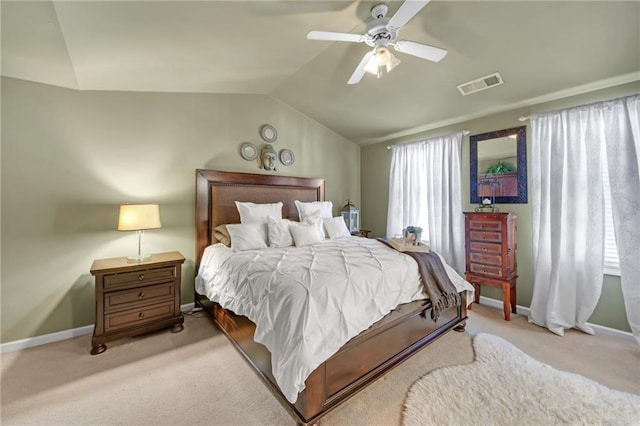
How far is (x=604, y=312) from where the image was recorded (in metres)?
2.60

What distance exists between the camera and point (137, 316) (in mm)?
2471

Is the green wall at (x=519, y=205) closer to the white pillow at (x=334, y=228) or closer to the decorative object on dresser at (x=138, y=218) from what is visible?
the white pillow at (x=334, y=228)

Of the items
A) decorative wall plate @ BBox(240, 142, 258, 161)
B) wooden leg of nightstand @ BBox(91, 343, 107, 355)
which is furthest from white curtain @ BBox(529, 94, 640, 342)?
wooden leg of nightstand @ BBox(91, 343, 107, 355)

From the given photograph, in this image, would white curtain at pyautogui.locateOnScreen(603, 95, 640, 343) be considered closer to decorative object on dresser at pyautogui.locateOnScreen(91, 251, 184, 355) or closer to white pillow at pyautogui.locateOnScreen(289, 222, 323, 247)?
white pillow at pyautogui.locateOnScreen(289, 222, 323, 247)

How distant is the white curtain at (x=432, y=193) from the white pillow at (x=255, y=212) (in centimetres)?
215

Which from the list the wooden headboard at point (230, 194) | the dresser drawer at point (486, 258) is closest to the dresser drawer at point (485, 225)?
the dresser drawer at point (486, 258)

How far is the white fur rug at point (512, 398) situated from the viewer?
1558 millimetres

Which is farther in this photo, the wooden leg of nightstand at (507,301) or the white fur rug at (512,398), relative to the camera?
the wooden leg of nightstand at (507,301)

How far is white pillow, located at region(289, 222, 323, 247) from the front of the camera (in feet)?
10.1

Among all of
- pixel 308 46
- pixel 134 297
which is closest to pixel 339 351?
pixel 134 297

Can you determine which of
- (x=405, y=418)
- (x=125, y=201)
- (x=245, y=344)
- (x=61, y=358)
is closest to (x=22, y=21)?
(x=125, y=201)

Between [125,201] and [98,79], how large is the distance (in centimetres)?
123

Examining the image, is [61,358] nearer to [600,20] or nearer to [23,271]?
[23,271]

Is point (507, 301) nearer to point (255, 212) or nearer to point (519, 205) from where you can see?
point (519, 205)
